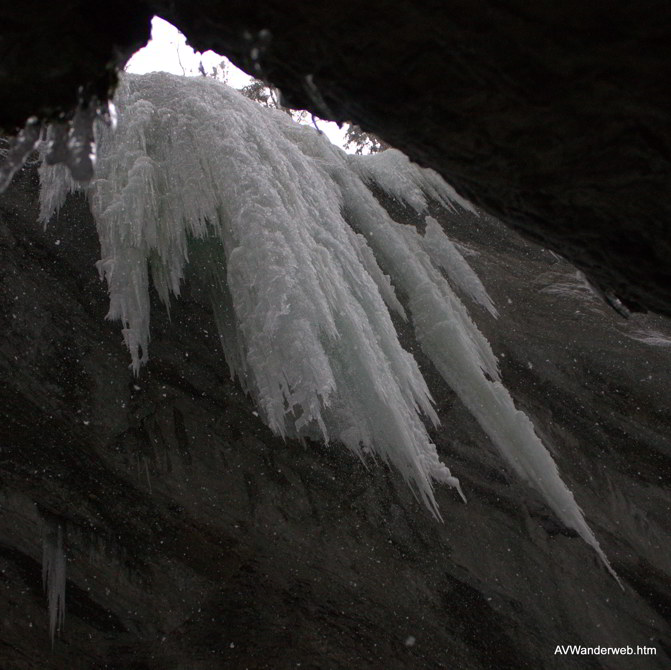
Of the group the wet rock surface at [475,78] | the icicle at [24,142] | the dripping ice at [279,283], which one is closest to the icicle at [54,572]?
the dripping ice at [279,283]

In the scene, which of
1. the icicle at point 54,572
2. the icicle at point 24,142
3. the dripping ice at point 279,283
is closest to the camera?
the icicle at point 24,142

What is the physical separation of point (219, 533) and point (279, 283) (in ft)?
5.30

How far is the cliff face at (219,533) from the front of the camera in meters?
3.60

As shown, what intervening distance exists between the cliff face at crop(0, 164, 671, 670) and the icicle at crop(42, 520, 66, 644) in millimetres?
31

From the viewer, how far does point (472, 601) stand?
159 inches

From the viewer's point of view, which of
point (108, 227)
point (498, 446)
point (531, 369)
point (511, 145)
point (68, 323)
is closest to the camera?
point (511, 145)

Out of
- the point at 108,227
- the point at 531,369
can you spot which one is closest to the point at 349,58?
the point at 108,227

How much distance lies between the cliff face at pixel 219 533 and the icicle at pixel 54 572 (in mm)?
31

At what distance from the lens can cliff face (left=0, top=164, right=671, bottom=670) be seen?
3.60 metres

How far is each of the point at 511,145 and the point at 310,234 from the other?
9.68 ft

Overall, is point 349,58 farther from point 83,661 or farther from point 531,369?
point 531,369

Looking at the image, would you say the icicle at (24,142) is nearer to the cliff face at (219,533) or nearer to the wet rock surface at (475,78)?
the wet rock surface at (475,78)

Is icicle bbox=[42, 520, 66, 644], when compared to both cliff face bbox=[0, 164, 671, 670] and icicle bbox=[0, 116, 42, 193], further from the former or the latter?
Answer: icicle bbox=[0, 116, 42, 193]

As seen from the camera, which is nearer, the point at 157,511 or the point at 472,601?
the point at 157,511
